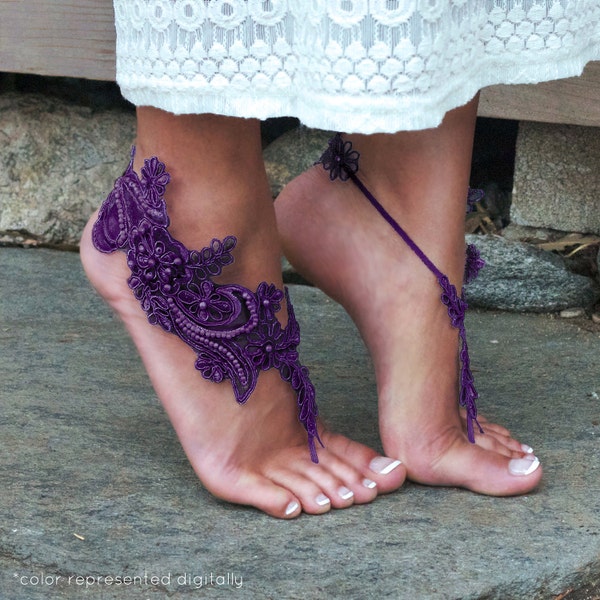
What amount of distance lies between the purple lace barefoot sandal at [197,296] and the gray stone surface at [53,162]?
108 centimetres

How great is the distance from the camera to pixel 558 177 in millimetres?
2104

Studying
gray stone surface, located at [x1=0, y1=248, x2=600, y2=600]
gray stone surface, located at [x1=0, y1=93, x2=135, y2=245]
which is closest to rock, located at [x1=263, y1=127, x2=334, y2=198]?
gray stone surface, located at [x1=0, y1=93, x2=135, y2=245]

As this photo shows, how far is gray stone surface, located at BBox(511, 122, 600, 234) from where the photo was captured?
207 centimetres

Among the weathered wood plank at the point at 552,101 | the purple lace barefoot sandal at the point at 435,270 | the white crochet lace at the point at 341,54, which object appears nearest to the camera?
the white crochet lace at the point at 341,54

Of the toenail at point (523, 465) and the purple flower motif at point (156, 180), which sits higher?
the purple flower motif at point (156, 180)

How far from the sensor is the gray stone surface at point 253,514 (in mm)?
1132

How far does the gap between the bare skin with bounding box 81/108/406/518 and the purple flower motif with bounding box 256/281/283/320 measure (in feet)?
0.05

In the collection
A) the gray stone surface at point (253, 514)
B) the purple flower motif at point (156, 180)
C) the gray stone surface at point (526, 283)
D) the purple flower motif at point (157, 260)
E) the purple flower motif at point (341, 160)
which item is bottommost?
the gray stone surface at point (526, 283)

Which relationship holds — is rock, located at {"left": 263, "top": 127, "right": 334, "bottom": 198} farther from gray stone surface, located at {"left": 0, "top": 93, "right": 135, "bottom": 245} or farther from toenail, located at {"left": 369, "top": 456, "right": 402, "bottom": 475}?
toenail, located at {"left": 369, "top": 456, "right": 402, "bottom": 475}

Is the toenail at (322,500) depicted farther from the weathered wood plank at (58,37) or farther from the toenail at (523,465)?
the weathered wood plank at (58,37)

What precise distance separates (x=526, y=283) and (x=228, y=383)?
38.7 inches

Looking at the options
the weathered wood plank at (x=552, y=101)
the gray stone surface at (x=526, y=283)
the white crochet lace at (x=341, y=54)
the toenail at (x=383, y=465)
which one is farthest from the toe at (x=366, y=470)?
the weathered wood plank at (x=552, y=101)

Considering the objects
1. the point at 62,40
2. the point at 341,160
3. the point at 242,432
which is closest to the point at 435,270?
the point at 341,160

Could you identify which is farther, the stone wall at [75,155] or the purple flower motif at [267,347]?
the stone wall at [75,155]
